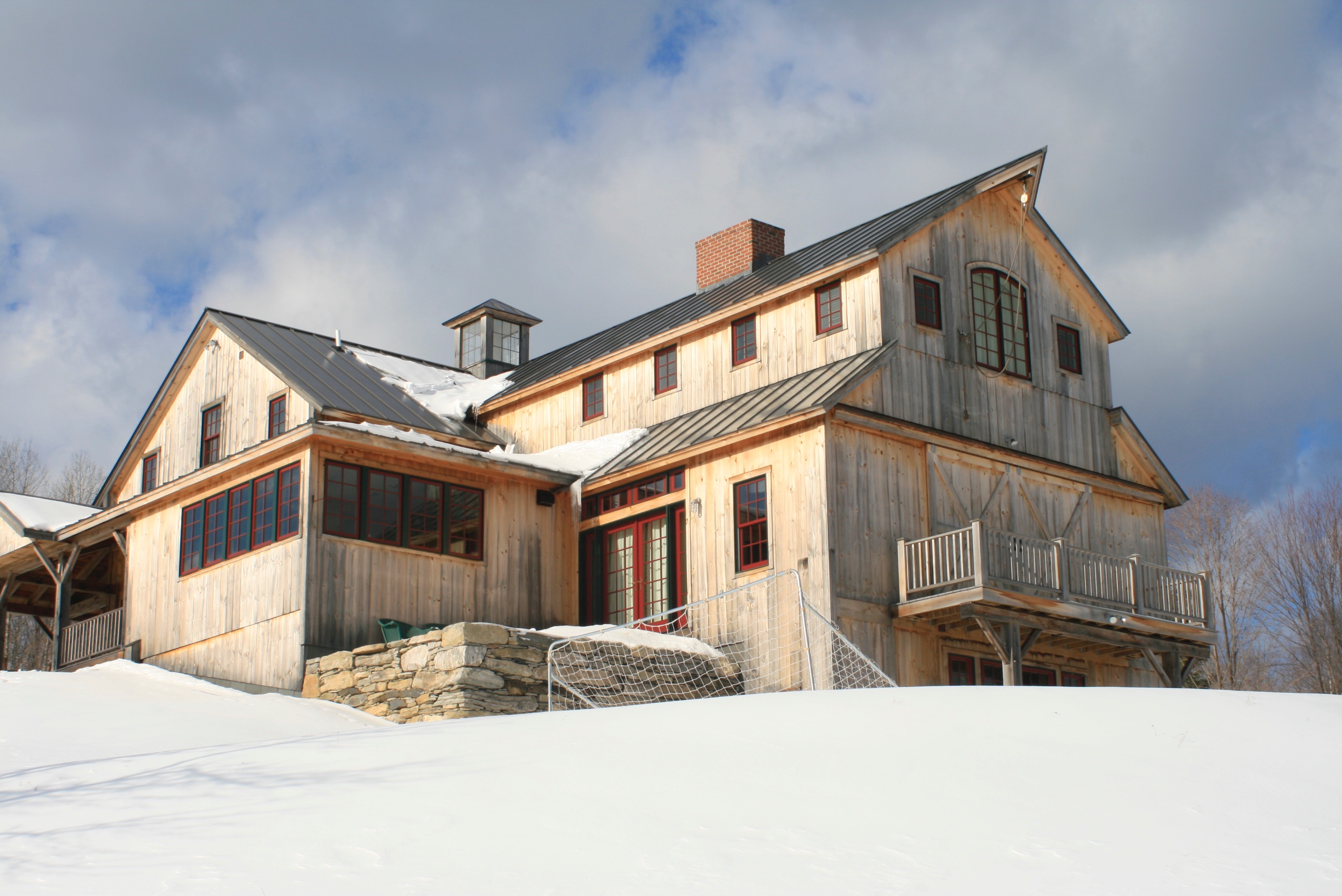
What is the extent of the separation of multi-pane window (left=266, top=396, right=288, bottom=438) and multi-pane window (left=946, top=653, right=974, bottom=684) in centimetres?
1178

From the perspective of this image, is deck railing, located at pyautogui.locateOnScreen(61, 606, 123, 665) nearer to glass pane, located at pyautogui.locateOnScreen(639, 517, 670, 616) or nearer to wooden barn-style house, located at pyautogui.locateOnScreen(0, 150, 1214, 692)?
wooden barn-style house, located at pyautogui.locateOnScreen(0, 150, 1214, 692)

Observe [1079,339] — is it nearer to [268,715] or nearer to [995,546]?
[995,546]

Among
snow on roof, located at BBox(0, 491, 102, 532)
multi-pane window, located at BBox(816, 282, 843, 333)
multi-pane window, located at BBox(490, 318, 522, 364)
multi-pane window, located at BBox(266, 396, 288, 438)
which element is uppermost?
multi-pane window, located at BBox(490, 318, 522, 364)

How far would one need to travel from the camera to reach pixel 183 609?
2241 cm

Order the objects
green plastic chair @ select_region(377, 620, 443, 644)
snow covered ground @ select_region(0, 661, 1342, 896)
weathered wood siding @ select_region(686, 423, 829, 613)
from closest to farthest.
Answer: snow covered ground @ select_region(0, 661, 1342, 896)
weathered wood siding @ select_region(686, 423, 829, 613)
green plastic chair @ select_region(377, 620, 443, 644)

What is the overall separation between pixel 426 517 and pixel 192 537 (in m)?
4.12

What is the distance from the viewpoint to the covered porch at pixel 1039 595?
63.7 feet

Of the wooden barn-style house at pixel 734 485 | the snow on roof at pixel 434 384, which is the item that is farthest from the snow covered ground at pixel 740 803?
the snow on roof at pixel 434 384

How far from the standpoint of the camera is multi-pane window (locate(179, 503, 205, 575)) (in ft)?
73.8

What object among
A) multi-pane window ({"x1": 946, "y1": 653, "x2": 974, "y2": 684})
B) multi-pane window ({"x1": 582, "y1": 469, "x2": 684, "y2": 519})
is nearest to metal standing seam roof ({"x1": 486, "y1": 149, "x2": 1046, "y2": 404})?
multi-pane window ({"x1": 582, "y1": 469, "x2": 684, "y2": 519})

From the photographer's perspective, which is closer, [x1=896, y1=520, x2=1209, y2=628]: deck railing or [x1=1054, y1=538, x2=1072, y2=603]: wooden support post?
[x1=896, y1=520, x2=1209, y2=628]: deck railing

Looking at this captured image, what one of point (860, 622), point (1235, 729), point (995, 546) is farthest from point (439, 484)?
point (1235, 729)

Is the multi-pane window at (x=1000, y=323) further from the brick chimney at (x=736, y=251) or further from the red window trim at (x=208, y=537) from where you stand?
the red window trim at (x=208, y=537)

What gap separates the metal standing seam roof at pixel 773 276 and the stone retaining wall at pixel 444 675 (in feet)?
25.2
